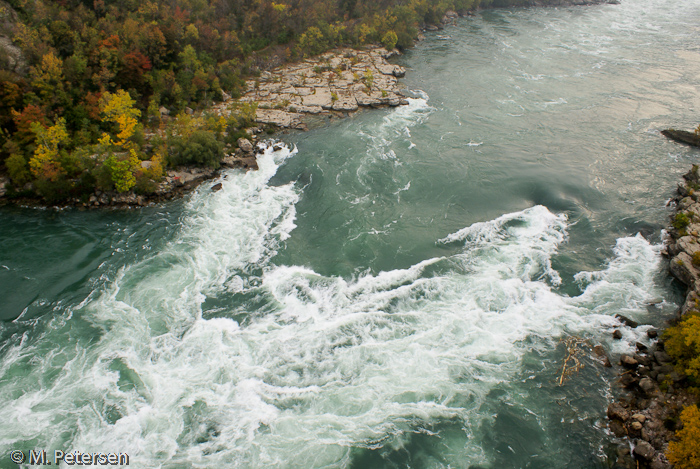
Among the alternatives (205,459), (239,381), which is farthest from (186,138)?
(205,459)

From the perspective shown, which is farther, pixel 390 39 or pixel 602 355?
pixel 390 39

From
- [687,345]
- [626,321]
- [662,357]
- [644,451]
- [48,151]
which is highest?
[48,151]

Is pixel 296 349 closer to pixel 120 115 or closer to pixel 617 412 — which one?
pixel 617 412

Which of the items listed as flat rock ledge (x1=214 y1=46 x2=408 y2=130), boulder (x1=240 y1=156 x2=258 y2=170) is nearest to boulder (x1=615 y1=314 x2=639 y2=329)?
boulder (x1=240 y1=156 x2=258 y2=170)

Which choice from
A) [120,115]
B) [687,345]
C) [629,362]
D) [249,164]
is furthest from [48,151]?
[687,345]

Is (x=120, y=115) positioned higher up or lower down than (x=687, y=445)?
higher up
